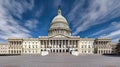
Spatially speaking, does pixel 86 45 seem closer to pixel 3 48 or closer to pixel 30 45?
pixel 30 45

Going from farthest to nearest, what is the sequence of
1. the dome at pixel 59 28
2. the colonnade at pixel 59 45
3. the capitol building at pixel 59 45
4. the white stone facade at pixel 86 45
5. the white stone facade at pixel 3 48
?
the white stone facade at pixel 3 48
the dome at pixel 59 28
the white stone facade at pixel 86 45
the capitol building at pixel 59 45
the colonnade at pixel 59 45

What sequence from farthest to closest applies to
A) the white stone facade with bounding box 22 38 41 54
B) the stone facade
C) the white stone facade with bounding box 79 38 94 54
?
the white stone facade with bounding box 22 38 41 54 → the white stone facade with bounding box 79 38 94 54 → the stone facade

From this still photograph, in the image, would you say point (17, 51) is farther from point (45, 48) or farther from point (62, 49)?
point (62, 49)

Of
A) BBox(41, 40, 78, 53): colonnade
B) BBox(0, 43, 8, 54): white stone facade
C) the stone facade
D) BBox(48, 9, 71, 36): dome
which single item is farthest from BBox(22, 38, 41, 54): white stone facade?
the stone facade

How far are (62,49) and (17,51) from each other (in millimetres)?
35008

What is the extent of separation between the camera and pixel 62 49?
302 feet

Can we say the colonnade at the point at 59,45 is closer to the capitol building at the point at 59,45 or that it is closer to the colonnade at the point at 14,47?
the capitol building at the point at 59,45

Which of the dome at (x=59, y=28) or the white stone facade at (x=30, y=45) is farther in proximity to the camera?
the dome at (x=59, y=28)

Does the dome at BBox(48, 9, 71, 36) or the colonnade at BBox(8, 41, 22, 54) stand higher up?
the dome at BBox(48, 9, 71, 36)

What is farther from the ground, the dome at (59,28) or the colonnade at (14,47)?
the dome at (59,28)

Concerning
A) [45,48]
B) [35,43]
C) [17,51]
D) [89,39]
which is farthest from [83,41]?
[17,51]

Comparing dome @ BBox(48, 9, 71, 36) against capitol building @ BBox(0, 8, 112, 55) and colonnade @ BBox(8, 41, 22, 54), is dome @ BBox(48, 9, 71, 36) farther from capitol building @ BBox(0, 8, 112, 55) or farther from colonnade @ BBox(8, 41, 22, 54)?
colonnade @ BBox(8, 41, 22, 54)

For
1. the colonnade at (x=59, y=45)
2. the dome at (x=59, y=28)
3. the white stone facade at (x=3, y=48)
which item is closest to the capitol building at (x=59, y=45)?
the colonnade at (x=59, y=45)

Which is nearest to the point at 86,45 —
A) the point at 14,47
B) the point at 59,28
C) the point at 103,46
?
the point at 103,46
